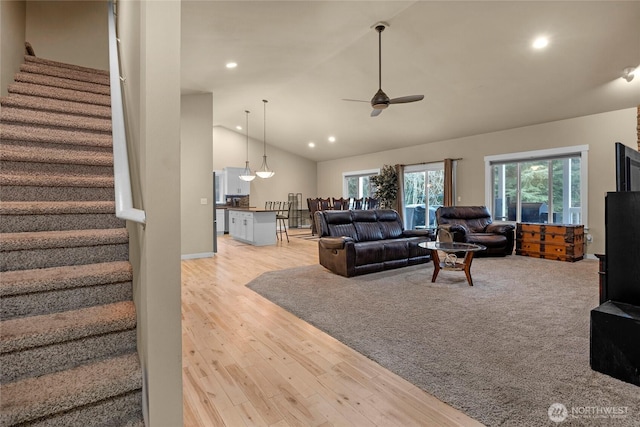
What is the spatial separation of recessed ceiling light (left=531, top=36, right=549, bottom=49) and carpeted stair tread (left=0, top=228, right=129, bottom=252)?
212 inches

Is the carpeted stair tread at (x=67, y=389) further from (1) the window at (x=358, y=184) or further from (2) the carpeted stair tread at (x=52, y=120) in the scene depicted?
(1) the window at (x=358, y=184)

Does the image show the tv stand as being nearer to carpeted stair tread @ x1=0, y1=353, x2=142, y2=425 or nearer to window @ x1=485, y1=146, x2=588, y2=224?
carpeted stair tread @ x1=0, y1=353, x2=142, y2=425

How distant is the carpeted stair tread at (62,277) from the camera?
1.45 meters

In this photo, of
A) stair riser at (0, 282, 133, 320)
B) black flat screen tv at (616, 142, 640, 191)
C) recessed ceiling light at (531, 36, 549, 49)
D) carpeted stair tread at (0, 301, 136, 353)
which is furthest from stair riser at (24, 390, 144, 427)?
recessed ceiling light at (531, 36, 549, 49)

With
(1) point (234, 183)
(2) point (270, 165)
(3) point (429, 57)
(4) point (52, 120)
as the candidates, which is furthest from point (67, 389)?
(2) point (270, 165)

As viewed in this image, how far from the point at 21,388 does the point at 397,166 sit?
906 centimetres

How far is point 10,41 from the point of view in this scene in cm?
308

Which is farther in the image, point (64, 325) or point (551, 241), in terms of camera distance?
point (551, 241)

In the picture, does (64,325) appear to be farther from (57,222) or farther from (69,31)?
(69,31)

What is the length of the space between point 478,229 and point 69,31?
25.4 feet

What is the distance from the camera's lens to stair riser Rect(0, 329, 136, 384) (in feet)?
4.34

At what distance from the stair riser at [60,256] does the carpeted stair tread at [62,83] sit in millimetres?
2429

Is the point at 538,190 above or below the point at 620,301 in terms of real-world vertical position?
above

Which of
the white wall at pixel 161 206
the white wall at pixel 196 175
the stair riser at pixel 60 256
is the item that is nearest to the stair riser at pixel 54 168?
the stair riser at pixel 60 256
